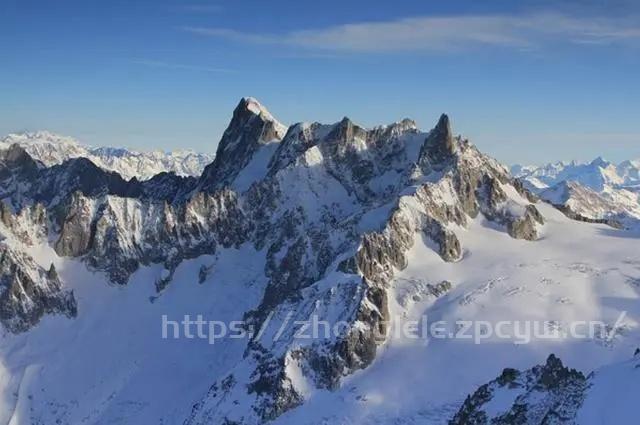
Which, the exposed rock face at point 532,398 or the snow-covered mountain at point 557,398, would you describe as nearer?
the snow-covered mountain at point 557,398

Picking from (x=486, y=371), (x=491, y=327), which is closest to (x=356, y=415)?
(x=486, y=371)

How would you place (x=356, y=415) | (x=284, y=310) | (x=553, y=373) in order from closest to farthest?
(x=553, y=373), (x=356, y=415), (x=284, y=310)

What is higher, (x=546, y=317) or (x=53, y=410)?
(x=546, y=317)

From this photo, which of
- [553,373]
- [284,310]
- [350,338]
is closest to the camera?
[553,373]

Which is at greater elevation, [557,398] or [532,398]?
[557,398]

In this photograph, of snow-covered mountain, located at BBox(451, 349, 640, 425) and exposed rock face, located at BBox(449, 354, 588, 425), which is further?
exposed rock face, located at BBox(449, 354, 588, 425)

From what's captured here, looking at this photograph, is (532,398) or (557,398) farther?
(532,398)

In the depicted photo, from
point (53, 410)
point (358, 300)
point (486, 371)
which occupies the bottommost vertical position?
point (53, 410)

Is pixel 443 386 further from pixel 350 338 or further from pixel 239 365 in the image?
pixel 239 365
